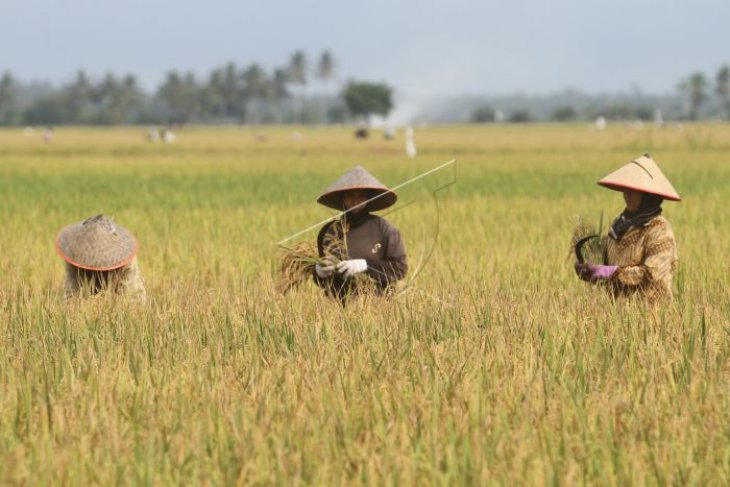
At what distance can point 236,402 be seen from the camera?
325 centimetres

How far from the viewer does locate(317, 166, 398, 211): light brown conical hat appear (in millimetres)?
5125

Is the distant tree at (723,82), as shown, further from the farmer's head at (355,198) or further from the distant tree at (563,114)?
the farmer's head at (355,198)

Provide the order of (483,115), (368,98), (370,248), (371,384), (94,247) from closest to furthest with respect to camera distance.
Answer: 1. (371,384)
2. (94,247)
3. (370,248)
4. (368,98)
5. (483,115)

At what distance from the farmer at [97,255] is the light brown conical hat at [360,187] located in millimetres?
918

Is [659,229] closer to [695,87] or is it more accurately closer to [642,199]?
[642,199]

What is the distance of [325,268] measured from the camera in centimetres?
498

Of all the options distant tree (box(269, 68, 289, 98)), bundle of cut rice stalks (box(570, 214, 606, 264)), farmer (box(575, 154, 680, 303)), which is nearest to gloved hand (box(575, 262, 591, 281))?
farmer (box(575, 154, 680, 303))

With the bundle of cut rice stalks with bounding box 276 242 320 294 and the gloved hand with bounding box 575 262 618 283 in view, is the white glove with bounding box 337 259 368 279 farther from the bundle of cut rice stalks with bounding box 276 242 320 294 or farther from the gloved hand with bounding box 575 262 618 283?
the gloved hand with bounding box 575 262 618 283

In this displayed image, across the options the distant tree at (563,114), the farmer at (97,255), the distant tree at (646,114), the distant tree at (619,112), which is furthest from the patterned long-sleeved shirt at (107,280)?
the distant tree at (646,114)

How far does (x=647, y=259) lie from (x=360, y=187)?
1283 mm

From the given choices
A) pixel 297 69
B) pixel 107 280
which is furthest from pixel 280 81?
pixel 107 280

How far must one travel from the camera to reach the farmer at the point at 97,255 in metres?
5.09

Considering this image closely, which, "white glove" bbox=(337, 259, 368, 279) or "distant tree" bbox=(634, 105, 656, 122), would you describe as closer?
"white glove" bbox=(337, 259, 368, 279)

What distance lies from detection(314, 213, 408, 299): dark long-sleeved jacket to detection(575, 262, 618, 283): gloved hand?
0.80 m
